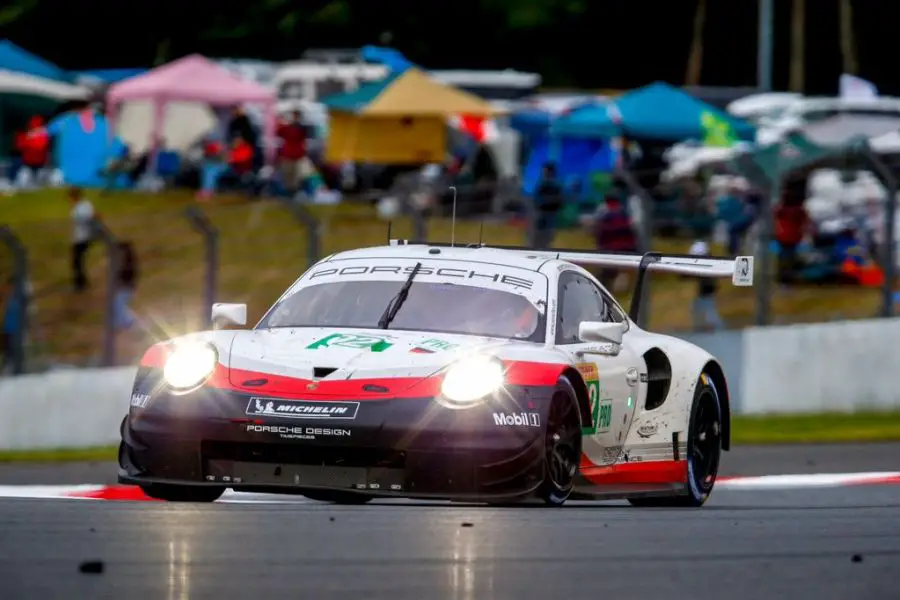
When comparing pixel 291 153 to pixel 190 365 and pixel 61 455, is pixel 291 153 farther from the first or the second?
pixel 190 365

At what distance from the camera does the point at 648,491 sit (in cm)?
1016

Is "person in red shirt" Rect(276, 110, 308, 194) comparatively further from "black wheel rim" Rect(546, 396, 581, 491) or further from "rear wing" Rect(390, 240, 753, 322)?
"black wheel rim" Rect(546, 396, 581, 491)

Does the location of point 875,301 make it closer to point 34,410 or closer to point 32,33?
point 34,410

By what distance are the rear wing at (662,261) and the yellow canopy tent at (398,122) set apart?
74.8 feet

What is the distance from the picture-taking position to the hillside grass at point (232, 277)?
18719mm

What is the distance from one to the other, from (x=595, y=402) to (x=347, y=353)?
1.23 m

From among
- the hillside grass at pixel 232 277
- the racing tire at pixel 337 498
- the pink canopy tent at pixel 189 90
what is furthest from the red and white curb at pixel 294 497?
the pink canopy tent at pixel 189 90

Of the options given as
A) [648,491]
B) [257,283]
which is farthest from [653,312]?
[648,491]

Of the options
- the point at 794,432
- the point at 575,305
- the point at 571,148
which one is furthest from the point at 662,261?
the point at 571,148

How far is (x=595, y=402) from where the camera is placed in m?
9.52

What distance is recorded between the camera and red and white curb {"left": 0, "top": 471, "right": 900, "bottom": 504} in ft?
34.6

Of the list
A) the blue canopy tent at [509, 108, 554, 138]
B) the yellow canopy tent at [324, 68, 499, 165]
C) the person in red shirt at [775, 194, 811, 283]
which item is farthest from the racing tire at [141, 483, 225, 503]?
the blue canopy tent at [509, 108, 554, 138]

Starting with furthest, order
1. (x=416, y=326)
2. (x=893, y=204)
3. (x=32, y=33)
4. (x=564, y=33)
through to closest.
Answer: (x=564, y=33) < (x=32, y=33) < (x=893, y=204) < (x=416, y=326)

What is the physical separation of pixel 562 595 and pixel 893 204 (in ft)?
44.0
